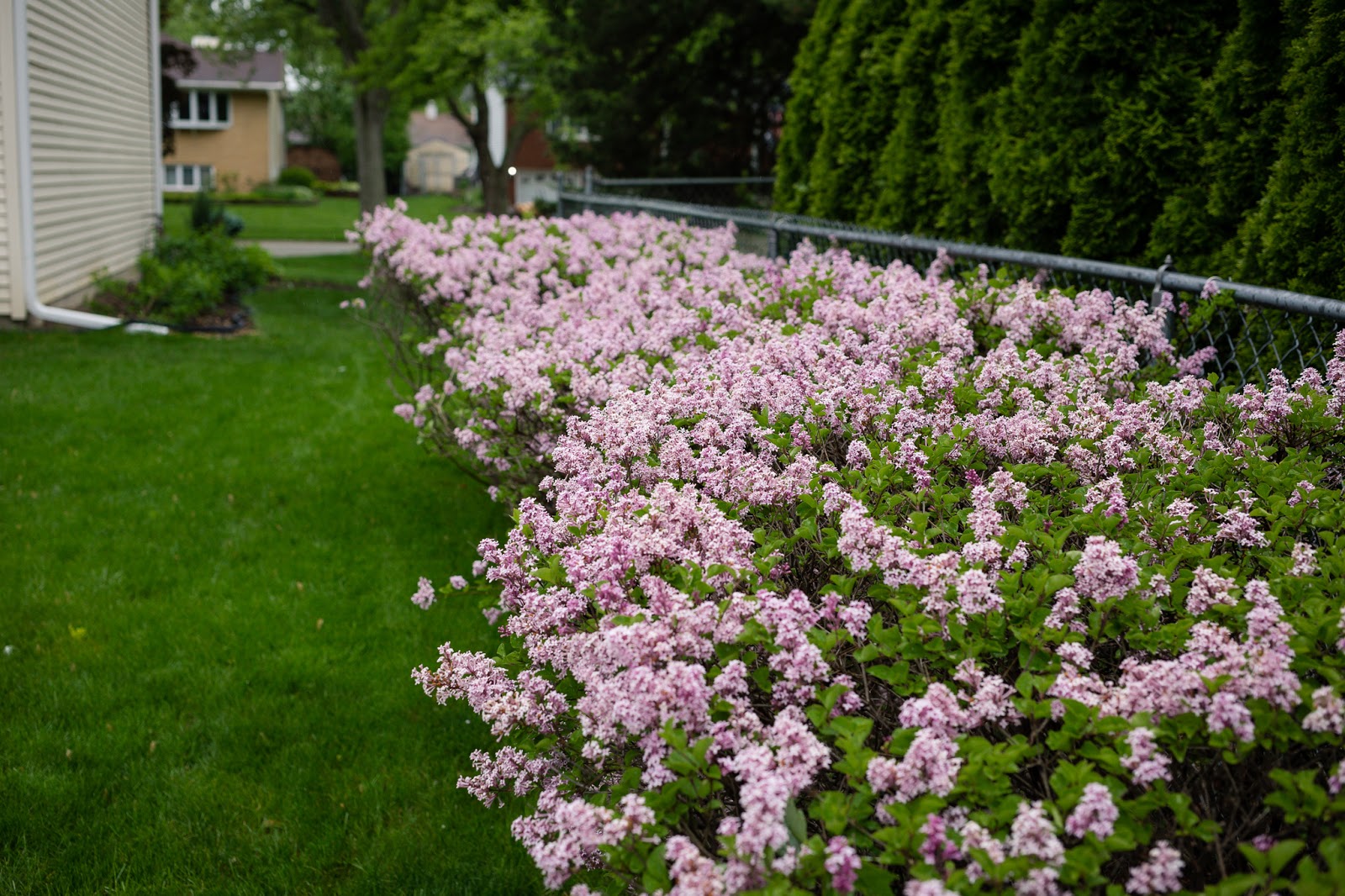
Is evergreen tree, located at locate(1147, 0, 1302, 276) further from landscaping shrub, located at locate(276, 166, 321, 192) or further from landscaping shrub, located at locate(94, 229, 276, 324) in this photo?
landscaping shrub, located at locate(276, 166, 321, 192)

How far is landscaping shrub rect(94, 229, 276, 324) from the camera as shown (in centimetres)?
1290

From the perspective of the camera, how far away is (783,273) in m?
5.37

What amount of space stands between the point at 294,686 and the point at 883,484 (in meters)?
2.92

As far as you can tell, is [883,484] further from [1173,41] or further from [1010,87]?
[1010,87]

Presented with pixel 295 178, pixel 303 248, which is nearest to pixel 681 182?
pixel 303 248

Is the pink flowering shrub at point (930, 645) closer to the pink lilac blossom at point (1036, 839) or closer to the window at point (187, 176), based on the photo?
the pink lilac blossom at point (1036, 839)

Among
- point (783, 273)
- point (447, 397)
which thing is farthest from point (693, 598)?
point (783, 273)

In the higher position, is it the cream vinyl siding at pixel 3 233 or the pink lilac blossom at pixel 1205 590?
the cream vinyl siding at pixel 3 233

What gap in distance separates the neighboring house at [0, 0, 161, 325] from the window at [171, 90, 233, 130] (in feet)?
106

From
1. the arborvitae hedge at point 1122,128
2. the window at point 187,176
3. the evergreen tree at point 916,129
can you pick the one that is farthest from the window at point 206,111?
the evergreen tree at point 916,129

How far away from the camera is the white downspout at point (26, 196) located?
10578 mm

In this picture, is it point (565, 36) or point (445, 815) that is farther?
point (565, 36)

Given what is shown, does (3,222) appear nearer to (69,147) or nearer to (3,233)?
(3,233)

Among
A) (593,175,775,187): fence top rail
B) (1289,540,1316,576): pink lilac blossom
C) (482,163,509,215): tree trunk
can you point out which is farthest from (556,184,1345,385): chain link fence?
(482,163,509,215): tree trunk
